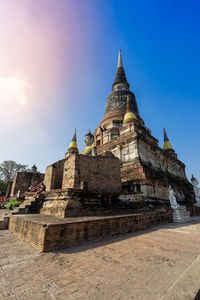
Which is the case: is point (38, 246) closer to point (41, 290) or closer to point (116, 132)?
point (41, 290)

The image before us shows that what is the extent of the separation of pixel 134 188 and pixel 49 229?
9.69 m

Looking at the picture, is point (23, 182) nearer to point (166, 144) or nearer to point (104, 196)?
point (104, 196)

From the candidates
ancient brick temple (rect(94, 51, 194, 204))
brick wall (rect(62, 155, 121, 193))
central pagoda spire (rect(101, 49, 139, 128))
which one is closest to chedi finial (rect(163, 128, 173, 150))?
ancient brick temple (rect(94, 51, 194, 204))

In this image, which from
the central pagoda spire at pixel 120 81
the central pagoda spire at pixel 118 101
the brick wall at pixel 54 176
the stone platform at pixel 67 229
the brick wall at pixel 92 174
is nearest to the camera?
the stone platform at pixel 67 229

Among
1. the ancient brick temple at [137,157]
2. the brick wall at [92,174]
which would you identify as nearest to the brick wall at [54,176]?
the brick wall at [92,174]

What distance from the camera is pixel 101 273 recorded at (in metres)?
2.95

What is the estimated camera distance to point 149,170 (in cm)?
1393

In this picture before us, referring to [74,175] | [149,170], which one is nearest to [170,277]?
[74,175]

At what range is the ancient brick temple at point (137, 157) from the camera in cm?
1309

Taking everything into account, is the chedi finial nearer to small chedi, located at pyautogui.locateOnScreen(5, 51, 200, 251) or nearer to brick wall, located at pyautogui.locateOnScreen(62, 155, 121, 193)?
small chedi, located at pyautogui.locateOnScreen(5, 51, 200, 251)

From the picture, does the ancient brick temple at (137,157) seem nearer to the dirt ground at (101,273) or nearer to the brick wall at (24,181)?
the dirt ground at (101,273)

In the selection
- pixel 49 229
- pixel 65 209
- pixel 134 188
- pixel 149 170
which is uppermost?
pixel 149 170

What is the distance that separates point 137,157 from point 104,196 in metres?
6.37

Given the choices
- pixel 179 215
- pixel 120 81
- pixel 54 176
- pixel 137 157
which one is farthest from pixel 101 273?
pixel 120 81
